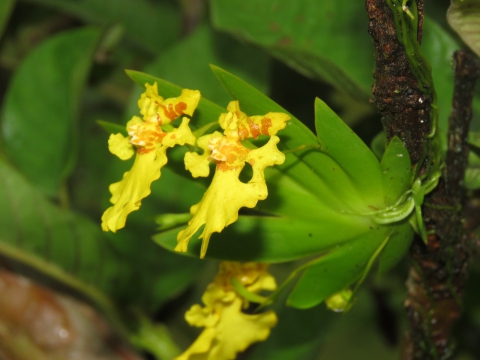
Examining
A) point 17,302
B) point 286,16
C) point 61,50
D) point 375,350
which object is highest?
point 286,16

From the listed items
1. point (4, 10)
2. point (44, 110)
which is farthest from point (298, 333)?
point (4, 10)

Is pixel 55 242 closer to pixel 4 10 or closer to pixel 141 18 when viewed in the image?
pixel 4 10

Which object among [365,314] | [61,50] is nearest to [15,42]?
[61,50]

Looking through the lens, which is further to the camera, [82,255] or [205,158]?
[82,255]

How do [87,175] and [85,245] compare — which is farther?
[87,175]

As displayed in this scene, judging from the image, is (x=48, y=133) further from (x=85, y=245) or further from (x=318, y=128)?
(x=318, y=128)

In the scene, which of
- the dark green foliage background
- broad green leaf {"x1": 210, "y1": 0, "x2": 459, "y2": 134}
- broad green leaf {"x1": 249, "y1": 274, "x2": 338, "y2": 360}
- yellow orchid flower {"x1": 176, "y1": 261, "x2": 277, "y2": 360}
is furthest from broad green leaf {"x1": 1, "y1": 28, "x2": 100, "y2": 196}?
yellow orchid flower {"x1": 176, "y1": 261, "x2": 277, "y2": 360}

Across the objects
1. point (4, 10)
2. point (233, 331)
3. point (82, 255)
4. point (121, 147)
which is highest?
point (121, 147)

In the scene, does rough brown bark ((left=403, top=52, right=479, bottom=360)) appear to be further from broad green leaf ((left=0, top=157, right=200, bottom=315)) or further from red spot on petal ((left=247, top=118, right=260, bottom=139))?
broad green leaf ((left=0, top=157, right=200, bottom=315))
